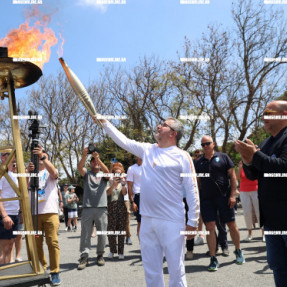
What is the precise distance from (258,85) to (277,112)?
61.2ft

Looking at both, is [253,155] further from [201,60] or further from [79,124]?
[79,124]

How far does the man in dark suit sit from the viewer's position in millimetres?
3070

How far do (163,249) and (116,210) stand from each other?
13.9 ft

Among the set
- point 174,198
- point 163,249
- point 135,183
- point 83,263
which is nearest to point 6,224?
point 83,263

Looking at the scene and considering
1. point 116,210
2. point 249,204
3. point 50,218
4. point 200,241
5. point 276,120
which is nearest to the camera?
point 276,120

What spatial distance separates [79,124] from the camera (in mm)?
27422

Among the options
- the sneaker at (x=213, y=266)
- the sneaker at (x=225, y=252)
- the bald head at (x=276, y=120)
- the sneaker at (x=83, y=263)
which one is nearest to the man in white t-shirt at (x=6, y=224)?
the sneaker at (x=83, y=263)

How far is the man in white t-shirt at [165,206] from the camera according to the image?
3.50 metres

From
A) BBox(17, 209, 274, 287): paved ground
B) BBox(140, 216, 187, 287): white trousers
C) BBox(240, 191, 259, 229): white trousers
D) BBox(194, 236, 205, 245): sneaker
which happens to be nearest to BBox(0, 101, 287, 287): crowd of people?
BBox(140, 216, 187, 287): white trousers

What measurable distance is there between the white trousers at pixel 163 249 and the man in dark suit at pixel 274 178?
2.90 feet

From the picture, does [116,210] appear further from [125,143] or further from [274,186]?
[274,186]

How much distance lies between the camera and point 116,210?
774 centimetres

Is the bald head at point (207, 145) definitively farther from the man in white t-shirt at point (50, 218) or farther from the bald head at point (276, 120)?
the bald head at point (276, 120)

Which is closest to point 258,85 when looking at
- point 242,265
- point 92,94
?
point 92,94
